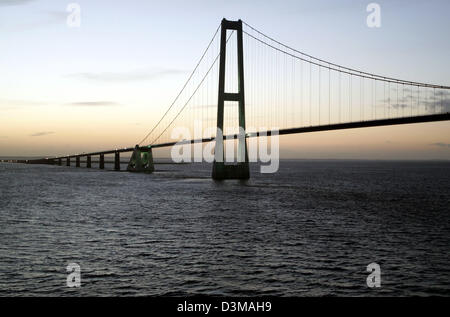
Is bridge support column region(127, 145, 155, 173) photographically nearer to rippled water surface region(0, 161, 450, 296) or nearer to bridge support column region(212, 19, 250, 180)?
bridge support column region(212, 19, 250, 180)

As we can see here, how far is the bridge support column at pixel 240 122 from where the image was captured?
209 feet

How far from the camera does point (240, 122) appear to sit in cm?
6397

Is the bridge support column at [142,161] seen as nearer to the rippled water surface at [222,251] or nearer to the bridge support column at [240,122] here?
the bridge support column at [240,122]

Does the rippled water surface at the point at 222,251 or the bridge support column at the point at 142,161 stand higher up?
the bridge support column at the point at 142,161

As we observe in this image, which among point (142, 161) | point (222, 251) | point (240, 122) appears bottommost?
point (222, 251)

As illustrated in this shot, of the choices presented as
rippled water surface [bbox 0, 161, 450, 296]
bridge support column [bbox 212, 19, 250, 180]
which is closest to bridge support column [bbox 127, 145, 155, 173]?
bridge support column [bbox 212, 19, 250, 180]

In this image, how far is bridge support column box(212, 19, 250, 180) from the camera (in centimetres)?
6384

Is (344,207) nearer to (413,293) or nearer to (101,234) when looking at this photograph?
(101,234)

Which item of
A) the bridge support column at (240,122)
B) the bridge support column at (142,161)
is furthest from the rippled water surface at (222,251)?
the bridge support column at (142,161)

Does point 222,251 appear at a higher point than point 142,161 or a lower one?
lower

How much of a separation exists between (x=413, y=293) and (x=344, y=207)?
25.3m

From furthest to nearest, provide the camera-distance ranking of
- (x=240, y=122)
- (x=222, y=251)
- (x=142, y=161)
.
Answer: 1. (x=142, y=161)
2. (x=240, y=122)
3. (x=222, y=251)

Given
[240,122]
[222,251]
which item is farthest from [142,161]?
[222,251]

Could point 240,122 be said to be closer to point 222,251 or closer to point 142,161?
point 222,251
